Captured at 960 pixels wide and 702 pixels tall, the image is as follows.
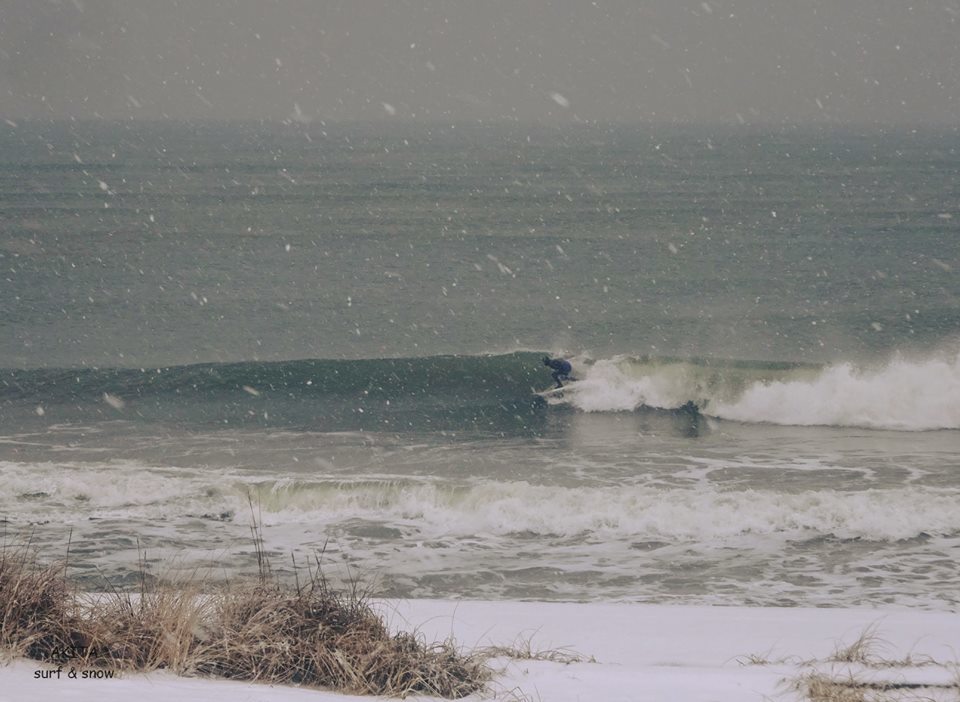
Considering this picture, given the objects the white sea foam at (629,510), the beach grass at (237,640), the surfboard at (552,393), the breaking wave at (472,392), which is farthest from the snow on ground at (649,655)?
the surfboard at (552,393)

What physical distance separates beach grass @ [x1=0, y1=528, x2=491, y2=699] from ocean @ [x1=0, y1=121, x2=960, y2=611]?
1.12m

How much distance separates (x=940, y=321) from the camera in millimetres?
29922

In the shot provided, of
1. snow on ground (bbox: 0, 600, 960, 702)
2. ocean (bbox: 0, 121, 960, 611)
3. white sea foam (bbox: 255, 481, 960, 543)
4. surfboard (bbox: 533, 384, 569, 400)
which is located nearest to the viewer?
snow on ground (bbox: 0, 600, 960, 702)

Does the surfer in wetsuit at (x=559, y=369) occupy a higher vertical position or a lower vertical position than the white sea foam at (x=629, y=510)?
higher

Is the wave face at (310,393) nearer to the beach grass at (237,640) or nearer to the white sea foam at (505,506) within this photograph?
the white sea foam at (505,506)

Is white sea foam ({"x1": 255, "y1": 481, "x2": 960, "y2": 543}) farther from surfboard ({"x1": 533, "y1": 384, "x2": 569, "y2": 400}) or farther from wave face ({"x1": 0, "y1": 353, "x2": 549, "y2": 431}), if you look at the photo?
surfboard ({"x1": 533, "y1": 384, "x2": 569, "y2": 400})

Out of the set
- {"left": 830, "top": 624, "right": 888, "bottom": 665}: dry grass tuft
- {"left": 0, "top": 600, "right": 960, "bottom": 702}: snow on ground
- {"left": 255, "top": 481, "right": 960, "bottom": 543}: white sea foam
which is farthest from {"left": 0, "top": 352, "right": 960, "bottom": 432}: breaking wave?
{"left": 830, "top": 624, "right": 888, "bottom": 665}: dry grass tuft

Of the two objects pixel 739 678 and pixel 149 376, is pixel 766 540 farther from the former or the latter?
pixel 149 376

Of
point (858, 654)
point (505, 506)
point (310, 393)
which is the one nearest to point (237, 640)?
point (858, 654)

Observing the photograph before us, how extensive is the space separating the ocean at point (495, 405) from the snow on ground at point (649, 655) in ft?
4.74

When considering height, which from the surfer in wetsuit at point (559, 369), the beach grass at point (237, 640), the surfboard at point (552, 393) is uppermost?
the surfer in wetsuit at point (559, 369)

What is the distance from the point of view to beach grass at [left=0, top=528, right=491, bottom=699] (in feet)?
17.8

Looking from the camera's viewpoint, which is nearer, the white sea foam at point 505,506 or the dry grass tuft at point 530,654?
the dry grass tuft at point 530,654

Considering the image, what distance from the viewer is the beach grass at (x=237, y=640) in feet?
17.8
